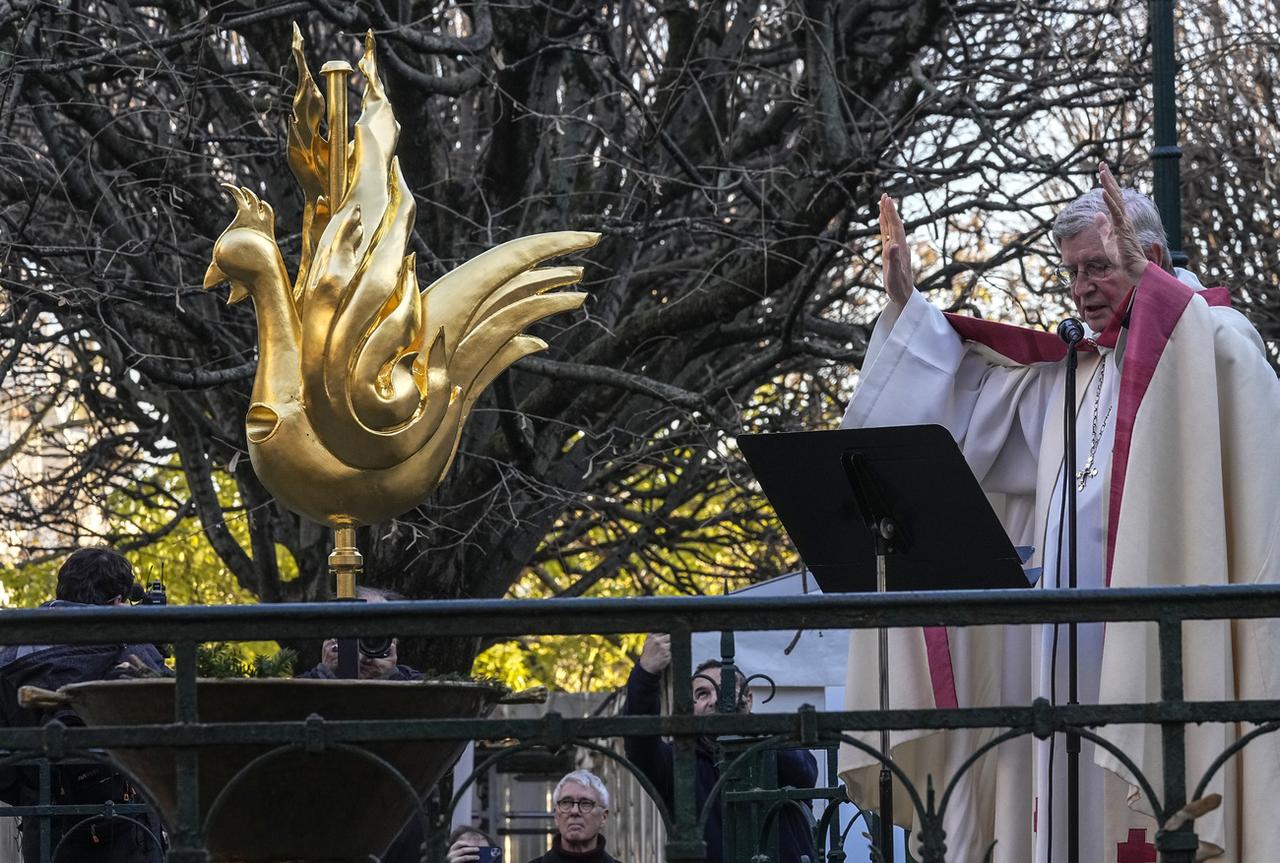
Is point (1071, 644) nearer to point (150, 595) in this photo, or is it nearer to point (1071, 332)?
point (1071, 332)

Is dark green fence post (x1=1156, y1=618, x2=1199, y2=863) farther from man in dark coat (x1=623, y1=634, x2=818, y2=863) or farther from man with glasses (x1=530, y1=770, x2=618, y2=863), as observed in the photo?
man with glasses (x1=530, y1=770, x2=618, y2=863)

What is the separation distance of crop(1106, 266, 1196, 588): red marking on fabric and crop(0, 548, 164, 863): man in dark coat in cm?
285

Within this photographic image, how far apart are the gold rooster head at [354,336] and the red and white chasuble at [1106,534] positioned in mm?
1199

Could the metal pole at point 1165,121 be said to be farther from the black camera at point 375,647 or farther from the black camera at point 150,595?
the black camera at point 150,595

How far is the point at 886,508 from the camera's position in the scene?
397 cm

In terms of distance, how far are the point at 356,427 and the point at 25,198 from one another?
5790 mm

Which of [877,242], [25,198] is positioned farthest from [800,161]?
[25,198]

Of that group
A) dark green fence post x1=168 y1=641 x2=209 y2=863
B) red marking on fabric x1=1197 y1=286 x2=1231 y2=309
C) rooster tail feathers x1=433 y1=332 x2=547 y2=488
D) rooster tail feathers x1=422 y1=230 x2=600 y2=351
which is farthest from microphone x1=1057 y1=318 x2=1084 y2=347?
dark green fence post x1=168 y1=641 x2=209 y2=863

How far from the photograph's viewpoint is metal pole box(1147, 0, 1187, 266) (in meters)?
6.61

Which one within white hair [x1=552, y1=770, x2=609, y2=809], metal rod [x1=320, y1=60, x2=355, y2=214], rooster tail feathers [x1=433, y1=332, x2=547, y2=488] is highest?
metal rod [x1=320, y1=60, x2=355, y2=214]

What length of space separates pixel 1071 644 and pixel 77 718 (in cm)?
325

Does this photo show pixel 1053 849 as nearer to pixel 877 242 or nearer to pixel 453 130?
pixel 877 242

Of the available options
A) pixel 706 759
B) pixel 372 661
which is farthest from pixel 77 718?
pixel 706 759

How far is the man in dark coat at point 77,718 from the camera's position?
5.66 m
